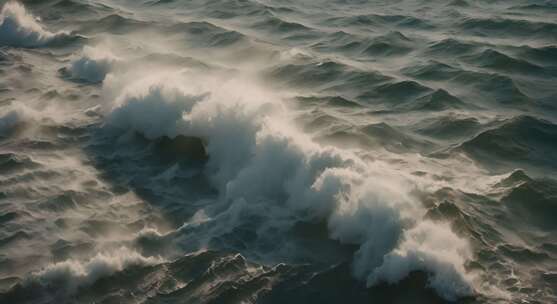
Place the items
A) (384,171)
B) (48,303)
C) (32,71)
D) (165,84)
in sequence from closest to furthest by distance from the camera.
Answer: (48,303)
(384,171)
(165,84)
(32,71)

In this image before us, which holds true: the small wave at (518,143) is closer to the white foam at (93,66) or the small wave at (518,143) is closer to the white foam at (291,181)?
the white foam at (291,181)

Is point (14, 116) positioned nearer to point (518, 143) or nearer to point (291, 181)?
point (291, 181)

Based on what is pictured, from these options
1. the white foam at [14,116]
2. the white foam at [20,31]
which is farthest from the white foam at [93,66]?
the white foam at [20,31]

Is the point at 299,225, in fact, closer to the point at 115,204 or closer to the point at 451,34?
the point at 115,204

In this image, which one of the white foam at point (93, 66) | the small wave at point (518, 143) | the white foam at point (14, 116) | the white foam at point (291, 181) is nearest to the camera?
the white foam at point (291, 181)

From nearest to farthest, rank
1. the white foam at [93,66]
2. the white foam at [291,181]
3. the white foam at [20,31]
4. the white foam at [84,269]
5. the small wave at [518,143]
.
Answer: the white foam at [84,269] → the white foam at [291,181] → the small wave at [518,143] → the white foam at [93,66] → the white foam at [20,31]

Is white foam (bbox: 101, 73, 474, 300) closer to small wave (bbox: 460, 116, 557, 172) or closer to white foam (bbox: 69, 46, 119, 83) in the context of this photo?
small wave (bbox: 460, 116, 557, 172)

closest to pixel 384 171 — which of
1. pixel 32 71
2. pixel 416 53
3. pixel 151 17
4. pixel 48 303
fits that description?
pixel 48 303
